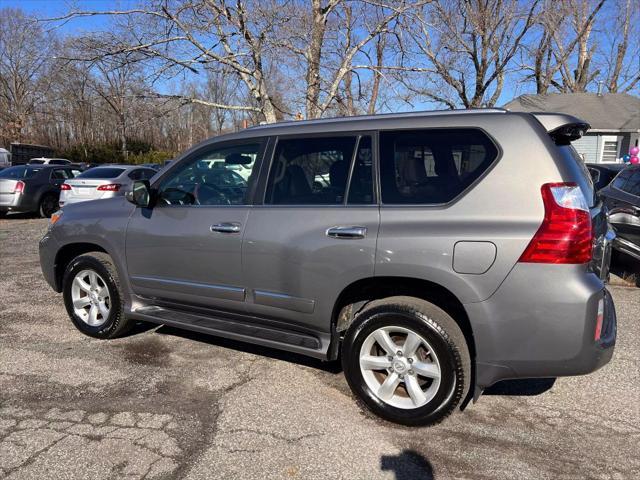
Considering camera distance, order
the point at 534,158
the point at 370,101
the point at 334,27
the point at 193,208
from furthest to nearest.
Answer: the point at 370,101, the point at 334,27, the point at 193,208, the point at 534,158

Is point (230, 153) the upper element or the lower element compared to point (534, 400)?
upper

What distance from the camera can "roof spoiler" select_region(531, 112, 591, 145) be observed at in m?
3.13

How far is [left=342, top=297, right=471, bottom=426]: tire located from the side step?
29cm

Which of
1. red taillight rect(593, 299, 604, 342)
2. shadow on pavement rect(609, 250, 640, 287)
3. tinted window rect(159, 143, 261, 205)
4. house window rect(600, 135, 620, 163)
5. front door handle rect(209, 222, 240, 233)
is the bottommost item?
shadow on pavement rect(609, 250, 640, 287)

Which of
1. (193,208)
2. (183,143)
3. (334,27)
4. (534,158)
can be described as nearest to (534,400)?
(534,158)

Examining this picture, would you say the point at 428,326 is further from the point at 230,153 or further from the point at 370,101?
the point at 370,101

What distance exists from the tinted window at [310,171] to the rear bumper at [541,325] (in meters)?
1.22

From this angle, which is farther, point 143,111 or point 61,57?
point 143,111

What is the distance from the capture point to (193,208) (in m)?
4.17

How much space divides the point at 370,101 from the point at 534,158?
13.2m

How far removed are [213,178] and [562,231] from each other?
2659 millimetres

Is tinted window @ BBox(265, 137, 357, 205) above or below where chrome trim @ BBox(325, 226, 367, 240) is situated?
above

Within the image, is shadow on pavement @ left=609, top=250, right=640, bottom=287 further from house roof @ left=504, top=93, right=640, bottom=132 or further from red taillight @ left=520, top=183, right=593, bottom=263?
house roof @ left=504, top=93, right=640, bottom=132

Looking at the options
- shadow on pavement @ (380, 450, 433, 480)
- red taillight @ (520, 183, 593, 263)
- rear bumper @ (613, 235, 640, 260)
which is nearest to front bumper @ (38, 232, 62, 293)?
shadow on pavement @ (380, 450, 433, 480)
